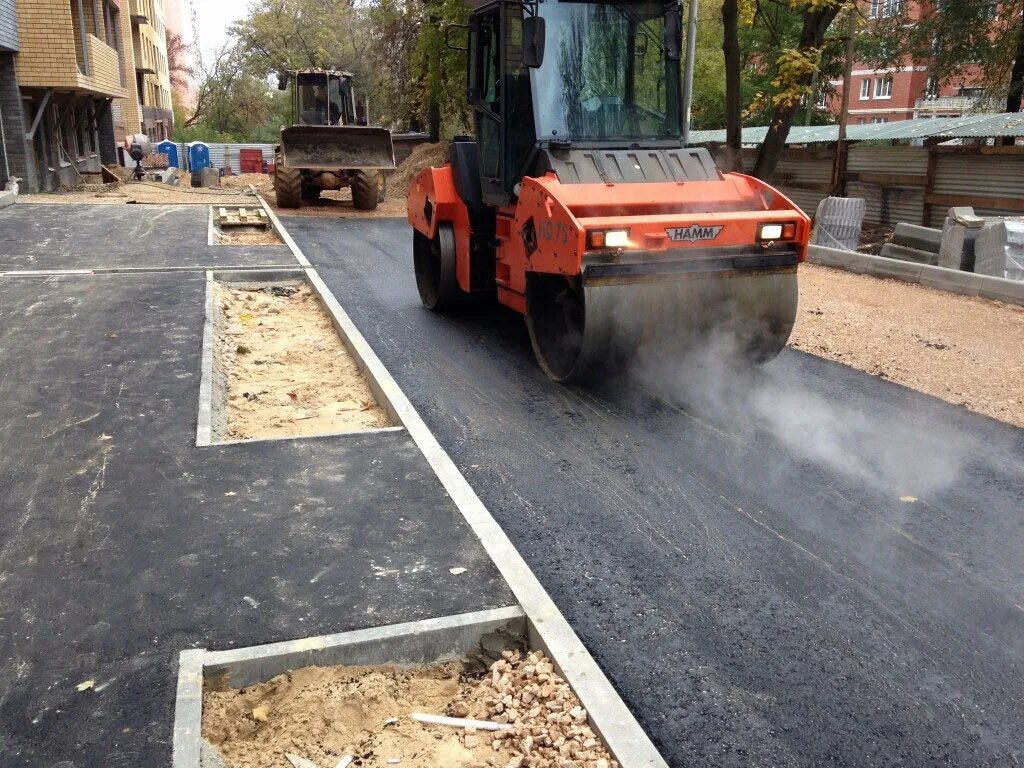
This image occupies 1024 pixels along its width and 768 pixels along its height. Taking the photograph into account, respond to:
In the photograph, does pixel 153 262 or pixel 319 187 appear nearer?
pixel 153 262

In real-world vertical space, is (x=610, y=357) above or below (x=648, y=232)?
below

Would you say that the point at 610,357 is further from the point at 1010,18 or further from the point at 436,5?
the point at 436,5

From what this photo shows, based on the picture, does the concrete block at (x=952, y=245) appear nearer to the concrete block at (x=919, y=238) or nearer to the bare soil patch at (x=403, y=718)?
the concrete block at (x=919, y=238)

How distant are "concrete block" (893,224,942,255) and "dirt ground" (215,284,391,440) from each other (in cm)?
965

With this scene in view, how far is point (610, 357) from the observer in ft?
21.5

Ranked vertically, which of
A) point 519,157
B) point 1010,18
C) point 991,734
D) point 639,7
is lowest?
point 991,734

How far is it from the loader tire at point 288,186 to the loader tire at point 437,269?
436 inches

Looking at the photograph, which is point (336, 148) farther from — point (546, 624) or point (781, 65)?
point (546, 624)

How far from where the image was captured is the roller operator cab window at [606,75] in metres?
7.23

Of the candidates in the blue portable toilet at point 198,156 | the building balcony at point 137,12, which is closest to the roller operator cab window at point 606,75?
the blue portable toilet at point 198,156

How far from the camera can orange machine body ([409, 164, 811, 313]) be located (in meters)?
6.20

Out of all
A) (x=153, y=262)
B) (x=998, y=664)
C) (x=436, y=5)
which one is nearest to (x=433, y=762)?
(x=998, y=664)

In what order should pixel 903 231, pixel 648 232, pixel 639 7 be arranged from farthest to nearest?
pixel 903 231 → pixel 639 7 → pixel 648 232

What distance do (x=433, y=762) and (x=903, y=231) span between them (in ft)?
45.4
